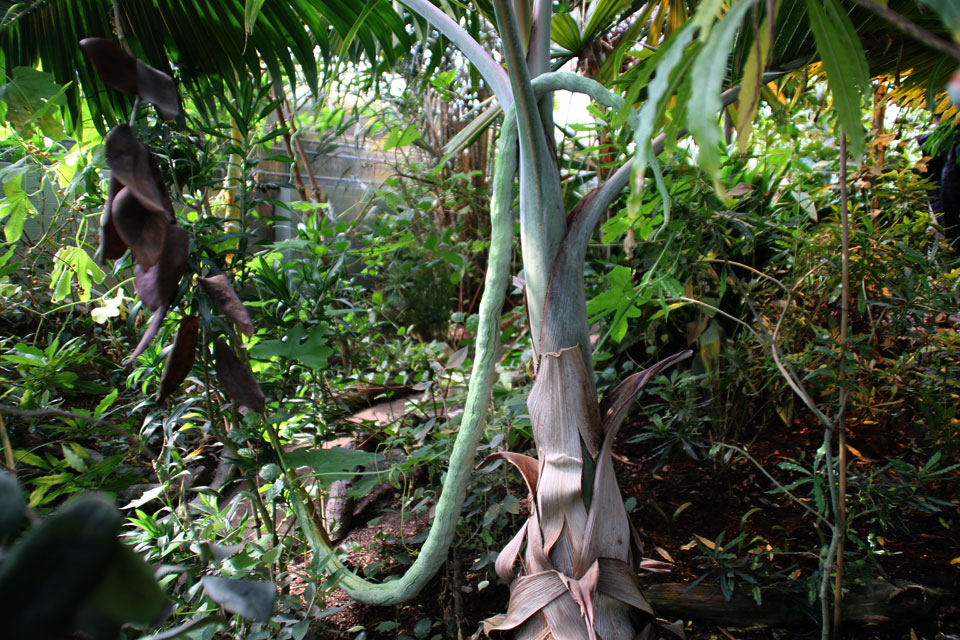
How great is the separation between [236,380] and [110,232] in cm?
20

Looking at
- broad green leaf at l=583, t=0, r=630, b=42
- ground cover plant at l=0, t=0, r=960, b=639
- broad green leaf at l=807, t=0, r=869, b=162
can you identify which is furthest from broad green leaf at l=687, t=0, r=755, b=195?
broad green leaf at l=583, t=0, r=630, b=42

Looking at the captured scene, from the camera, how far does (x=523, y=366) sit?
3.77 ft

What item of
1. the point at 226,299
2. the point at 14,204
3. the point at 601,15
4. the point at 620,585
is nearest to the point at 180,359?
the point at 226,299

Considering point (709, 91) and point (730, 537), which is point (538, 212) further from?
point (730, 537)

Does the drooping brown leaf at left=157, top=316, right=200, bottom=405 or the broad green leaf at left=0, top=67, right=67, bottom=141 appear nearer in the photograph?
the drooping brown leaf at left=157, top=316, right=200, bottom=405

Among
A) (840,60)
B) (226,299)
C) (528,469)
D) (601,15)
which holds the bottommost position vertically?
(528,469)

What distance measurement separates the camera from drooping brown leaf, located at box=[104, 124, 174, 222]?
0.42 meters

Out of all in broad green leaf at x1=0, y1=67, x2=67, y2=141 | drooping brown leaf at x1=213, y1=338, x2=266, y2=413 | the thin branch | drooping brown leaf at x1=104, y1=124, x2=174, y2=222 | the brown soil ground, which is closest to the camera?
the thin branch

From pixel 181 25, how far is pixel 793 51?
0.96 metres

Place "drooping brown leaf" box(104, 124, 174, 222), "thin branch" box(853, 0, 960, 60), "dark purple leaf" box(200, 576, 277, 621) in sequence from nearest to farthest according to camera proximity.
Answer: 1. "thin branch" box(853, 0, 960, 60)
2. "dark purple leaf" box(200, 576, 277, 621)
3. "drooping brown leaf" box(104, 124, 174, 222)

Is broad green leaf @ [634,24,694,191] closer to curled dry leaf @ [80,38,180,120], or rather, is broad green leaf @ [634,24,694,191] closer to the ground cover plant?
the ground cover plant

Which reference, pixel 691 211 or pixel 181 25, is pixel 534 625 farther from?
pixel 181 25

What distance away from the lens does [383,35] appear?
1.07 metres

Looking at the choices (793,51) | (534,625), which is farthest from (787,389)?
(534,625)
